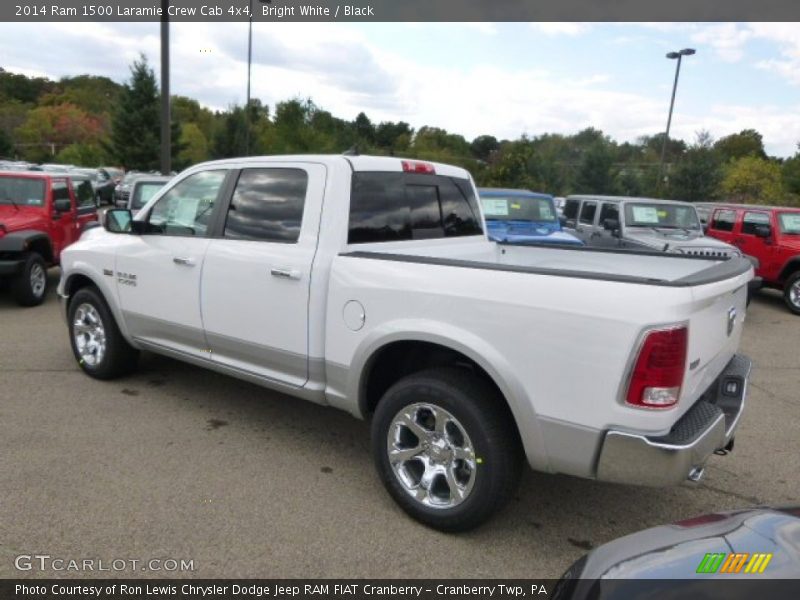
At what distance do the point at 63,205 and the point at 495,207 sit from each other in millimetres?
6848

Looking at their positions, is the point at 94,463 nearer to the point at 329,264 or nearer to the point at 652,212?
the point at 329,264

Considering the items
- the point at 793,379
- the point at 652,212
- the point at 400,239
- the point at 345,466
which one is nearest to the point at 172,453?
the point at 345,466

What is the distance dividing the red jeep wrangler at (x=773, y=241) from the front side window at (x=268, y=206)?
9656 mm

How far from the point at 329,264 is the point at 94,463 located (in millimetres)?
1931

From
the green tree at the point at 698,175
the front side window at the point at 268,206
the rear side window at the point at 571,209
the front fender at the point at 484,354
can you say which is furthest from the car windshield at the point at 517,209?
the green tree at the point at 698,175

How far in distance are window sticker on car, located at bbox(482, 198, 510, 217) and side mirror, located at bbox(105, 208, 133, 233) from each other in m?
6.61

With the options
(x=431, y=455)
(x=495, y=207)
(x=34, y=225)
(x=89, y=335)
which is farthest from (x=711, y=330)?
(x=34, y=225)

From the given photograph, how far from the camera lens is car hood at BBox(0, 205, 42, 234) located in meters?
8.15

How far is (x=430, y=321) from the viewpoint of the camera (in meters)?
3.04

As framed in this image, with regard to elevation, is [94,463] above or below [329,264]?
below

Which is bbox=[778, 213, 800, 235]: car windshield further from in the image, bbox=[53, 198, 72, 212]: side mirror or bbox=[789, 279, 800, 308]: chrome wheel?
bbox=[53, 198, 72, 212]: side mirror

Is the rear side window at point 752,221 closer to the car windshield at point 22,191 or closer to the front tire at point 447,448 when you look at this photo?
the front tire at point 447,448

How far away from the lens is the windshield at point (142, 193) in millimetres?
12062

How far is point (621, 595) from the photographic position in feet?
5.73
